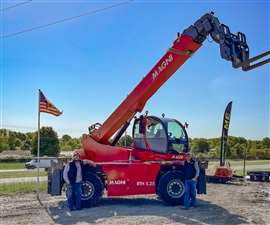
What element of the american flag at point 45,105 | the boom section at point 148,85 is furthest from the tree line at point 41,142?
the boom section at point 148,85

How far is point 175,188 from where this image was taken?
1291cm

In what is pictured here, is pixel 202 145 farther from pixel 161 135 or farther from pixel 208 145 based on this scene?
pixel 161 135

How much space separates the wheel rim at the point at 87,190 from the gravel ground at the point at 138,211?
1.45ft

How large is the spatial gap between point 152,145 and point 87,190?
2604 mm

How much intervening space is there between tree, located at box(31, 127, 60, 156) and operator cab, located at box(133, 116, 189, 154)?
35530 mm

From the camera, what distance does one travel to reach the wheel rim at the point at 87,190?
12.5m

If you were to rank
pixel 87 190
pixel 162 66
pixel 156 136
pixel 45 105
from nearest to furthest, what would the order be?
pixel 87 190 → pixel 162 66 → pixel 156 136 → pixel 45 105

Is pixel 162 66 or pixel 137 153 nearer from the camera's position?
pixel 162 66

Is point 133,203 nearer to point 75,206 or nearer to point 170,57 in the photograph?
point 75,206

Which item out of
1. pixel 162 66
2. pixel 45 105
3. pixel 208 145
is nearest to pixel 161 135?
pixel 162 66

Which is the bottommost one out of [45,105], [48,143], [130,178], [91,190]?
[91,190]

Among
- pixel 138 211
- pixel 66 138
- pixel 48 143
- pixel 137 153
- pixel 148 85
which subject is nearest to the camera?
pixel 138 211

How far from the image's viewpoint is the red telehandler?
41.4ft

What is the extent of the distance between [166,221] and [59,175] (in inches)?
177
